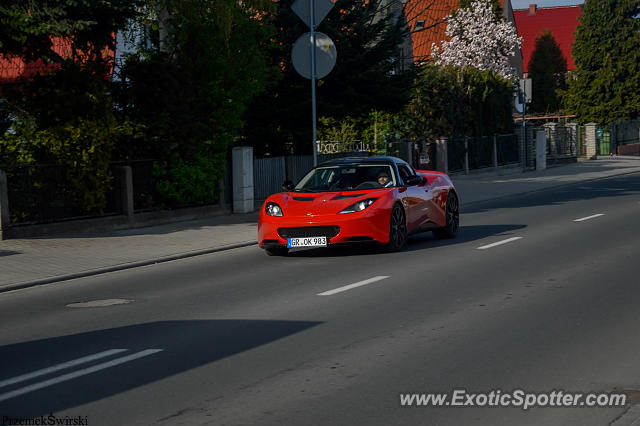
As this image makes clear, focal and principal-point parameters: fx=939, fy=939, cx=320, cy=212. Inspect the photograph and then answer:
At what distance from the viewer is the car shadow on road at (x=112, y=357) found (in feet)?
19.8

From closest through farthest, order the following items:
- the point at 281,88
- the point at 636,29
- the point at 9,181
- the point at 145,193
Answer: the point at 9,181 → the point at 145,193 → the point at 281,88 → the point at 636,29

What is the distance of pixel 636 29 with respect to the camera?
6612 cm

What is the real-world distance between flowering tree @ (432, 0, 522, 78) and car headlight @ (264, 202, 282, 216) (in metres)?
55.8

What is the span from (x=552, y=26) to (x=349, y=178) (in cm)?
10117

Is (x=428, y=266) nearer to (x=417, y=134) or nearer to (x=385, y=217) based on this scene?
(x=385, y=217)

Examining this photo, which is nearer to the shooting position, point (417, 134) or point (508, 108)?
point (417, 134)

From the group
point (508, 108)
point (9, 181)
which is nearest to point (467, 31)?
point (508, 108)

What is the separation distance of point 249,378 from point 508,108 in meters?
37.7

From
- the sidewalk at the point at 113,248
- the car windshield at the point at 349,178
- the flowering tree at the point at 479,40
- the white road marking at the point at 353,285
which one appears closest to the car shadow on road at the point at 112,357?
the white road marking at the point at 353,285

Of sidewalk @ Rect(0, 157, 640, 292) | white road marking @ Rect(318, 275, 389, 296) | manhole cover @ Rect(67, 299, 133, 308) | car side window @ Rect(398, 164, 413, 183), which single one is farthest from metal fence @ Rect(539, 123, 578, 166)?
manhole cover @ Rect(67, 299, 133, 308)

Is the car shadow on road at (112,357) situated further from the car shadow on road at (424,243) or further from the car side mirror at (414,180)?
the car side mirror at (414,180)

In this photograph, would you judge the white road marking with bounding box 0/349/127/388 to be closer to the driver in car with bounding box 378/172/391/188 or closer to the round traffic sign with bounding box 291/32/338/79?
the driver in car with bounding box 378/172/391/188

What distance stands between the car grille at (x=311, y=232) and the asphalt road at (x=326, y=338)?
40cm

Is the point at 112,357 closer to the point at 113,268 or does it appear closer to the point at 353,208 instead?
the point at 113,268
